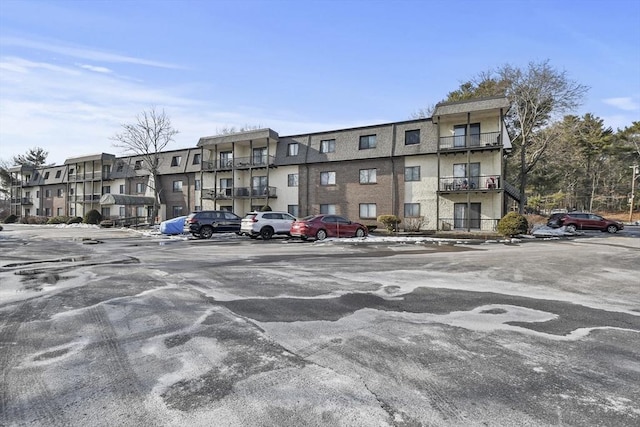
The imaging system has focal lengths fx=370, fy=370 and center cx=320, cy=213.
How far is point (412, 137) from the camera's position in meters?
27.5

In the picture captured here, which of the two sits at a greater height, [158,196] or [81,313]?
[158,196]

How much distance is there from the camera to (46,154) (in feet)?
248

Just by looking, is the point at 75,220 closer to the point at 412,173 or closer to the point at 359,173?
the point at 359,173

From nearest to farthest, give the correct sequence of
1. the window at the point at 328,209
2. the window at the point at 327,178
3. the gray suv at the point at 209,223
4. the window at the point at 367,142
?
the gray suv at the point at 209,223, the window at the point at 367,142, the window at the point at 328,209, the window at the point at 327,178

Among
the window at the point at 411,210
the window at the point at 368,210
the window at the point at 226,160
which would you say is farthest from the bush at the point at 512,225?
the window at the point at 226,160

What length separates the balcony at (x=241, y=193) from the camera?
32500mm

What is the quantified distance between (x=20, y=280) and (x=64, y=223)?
4394 cm

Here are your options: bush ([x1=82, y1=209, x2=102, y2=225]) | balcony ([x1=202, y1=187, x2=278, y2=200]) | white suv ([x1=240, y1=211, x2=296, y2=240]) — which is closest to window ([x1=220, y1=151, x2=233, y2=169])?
balcony ([x1=202, y1=187, x2=278, y2=200])

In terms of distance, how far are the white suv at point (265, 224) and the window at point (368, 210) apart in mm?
8271

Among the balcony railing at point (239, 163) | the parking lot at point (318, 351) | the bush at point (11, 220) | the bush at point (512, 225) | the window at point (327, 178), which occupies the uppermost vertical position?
the balcony railing at point (239, 163)

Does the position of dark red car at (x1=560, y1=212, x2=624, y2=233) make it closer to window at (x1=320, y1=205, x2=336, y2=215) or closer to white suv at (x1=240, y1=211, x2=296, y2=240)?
window at (x1=320, y1=205, x2=336, y2=215)

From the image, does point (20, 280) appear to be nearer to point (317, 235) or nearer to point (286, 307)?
point (286, 307)

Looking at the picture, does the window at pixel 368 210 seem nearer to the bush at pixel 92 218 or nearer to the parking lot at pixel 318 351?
the parking lot at pixel 318 351

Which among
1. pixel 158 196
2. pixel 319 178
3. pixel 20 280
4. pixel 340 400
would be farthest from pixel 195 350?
pixel 158 196
